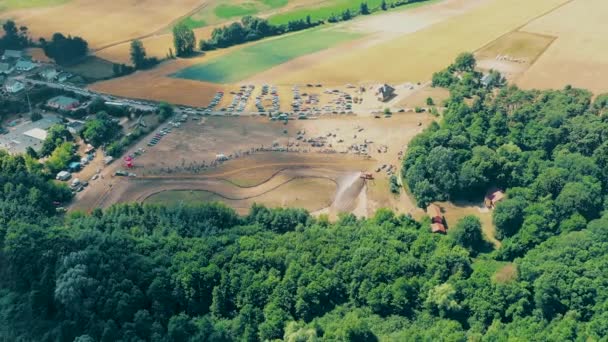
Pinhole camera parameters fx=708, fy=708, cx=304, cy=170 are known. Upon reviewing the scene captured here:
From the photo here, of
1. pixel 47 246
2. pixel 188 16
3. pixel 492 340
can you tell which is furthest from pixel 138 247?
pixel 188 16

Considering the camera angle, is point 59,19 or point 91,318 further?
point 59,19

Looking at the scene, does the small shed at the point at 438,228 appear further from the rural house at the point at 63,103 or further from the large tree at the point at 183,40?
the large tree at the point at 183,40

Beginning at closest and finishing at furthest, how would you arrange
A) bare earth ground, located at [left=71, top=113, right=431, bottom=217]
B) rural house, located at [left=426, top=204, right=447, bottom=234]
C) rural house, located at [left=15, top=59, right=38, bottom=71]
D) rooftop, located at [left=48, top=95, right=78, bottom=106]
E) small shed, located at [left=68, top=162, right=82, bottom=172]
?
rural house, located at [left=426, top=204, right=447, bottom=234] → bare earth ground, located at [left=71, top=113, right=431, bottom=217] → small shed, located at [left=68, top=162, right=82, bottom=172] → rooftop, located at [left=48, top=95, right=78, bottom=106] → rural house, located at [left=15, top=59, right=38, bottom=71]

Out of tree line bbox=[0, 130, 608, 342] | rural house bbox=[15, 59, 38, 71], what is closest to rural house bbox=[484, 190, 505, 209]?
tree line bbox=[0, 130, 608, 342]

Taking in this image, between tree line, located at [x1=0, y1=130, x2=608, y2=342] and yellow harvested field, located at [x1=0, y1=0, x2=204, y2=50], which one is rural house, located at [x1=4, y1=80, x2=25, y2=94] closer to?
yellow harvested field, located at [x1=0, y1=0, x2=204, y2=50]

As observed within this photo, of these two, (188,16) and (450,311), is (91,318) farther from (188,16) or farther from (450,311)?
(188,16)

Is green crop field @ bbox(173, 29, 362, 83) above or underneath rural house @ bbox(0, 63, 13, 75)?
underneath

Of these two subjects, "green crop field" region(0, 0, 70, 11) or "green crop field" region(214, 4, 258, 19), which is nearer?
"green crop field" region(214, 4, 258, 19)
